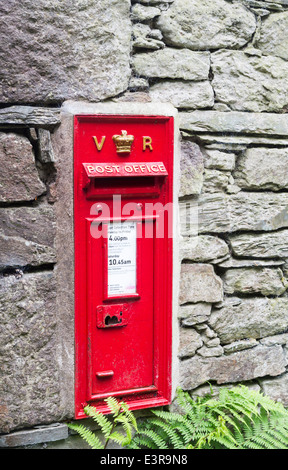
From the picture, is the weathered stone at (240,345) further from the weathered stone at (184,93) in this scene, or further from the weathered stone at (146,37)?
the weathered stone at (146,37)

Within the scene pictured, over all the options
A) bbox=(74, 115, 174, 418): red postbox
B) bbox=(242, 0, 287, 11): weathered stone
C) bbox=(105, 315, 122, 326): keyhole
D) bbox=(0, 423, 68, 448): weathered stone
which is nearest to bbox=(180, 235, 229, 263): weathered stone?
bbox=(74, 115, 174, 418): red postbox

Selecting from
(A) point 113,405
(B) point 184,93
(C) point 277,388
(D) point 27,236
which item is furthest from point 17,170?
(C) point 277,388

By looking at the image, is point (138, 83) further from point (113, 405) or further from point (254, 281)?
point (113, 405)

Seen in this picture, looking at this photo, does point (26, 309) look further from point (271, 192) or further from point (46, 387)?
point (271, 192)

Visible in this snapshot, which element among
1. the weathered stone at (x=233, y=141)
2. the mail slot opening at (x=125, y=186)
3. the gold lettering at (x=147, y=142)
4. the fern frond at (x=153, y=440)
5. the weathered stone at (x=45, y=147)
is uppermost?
the weathered stone at (x=233, y=141)

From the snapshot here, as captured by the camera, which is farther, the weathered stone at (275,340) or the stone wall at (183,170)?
the weathered stone at (275,340)

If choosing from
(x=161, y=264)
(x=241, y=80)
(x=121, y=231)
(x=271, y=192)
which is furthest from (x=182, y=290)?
(x=241, y=80)

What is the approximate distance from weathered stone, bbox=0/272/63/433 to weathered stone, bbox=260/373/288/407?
4.05ft

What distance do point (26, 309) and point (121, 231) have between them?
0.58 metres

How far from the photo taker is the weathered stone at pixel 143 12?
265cm

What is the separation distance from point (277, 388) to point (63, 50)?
217cm

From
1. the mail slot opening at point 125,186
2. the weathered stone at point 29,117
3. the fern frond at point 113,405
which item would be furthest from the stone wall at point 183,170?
the fern frond at point 113,405

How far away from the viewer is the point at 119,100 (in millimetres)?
2664

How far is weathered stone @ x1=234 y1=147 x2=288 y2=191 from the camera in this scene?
2.95 m
